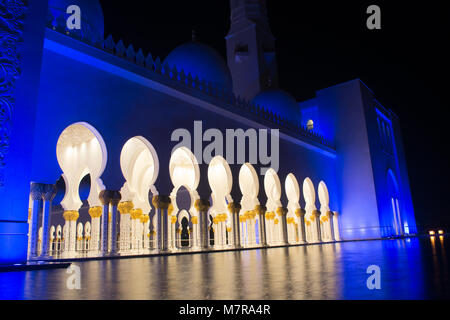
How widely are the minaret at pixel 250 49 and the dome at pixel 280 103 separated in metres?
1.65

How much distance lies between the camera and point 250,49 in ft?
52.9

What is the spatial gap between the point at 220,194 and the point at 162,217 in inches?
147

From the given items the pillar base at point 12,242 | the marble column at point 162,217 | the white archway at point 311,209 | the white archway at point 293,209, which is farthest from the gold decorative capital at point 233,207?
the pillar base at point 12,242

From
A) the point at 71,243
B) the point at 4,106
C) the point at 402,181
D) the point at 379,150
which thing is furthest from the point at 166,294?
the point at 402,181

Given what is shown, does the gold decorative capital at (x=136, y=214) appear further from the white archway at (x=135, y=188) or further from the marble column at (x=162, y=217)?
the marble column at (x=162, y=217)

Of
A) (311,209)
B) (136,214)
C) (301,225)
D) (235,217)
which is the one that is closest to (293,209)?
(301,225)

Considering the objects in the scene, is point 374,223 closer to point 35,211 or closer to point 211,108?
point 211,108

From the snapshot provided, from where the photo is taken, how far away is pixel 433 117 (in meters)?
17.9

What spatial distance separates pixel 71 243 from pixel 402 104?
1763cm

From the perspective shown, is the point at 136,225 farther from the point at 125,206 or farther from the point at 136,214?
the point at 125,206

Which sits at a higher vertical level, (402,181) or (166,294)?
(402,181)

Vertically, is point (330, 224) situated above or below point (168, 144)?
below

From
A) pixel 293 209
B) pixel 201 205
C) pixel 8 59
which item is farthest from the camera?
pixel 293 209

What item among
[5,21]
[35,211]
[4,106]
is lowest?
[35,211]
